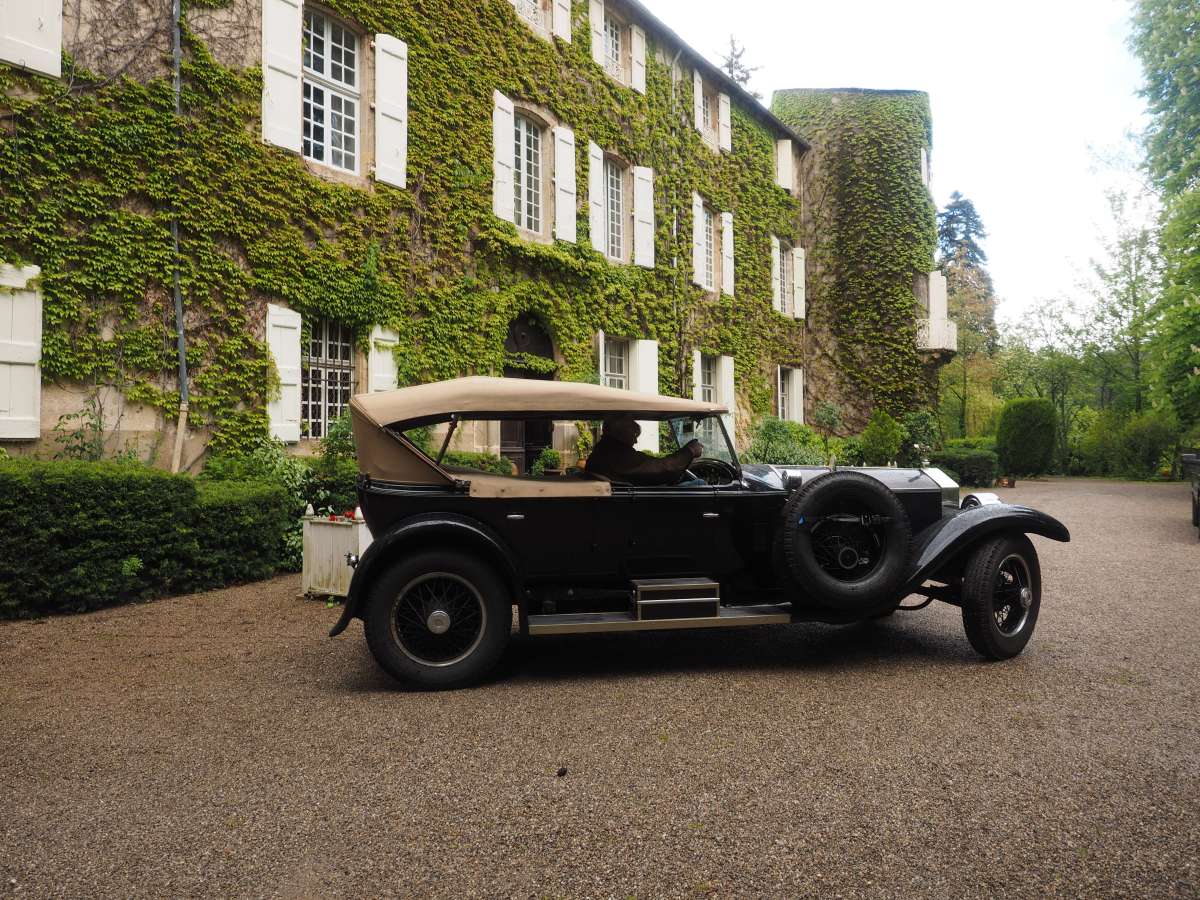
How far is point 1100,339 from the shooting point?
32031 mm

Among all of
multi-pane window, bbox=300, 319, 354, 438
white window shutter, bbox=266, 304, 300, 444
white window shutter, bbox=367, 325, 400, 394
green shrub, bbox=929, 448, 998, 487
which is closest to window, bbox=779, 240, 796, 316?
green shrub, bbox=929, 448, 998, 487

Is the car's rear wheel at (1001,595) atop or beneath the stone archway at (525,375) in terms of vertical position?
beneath

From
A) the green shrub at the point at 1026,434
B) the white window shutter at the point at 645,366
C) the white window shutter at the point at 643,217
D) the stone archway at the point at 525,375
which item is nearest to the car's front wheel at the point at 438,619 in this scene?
the stone archway at the point at 525,375

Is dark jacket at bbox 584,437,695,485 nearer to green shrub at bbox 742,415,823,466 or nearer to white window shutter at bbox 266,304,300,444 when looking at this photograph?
white window shutter at bbox 266,304,300,444

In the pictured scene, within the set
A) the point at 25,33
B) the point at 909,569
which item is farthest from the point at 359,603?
the point at 25,33

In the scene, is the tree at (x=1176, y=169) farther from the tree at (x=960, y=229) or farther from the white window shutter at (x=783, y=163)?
the tree at (x=960, y=229)

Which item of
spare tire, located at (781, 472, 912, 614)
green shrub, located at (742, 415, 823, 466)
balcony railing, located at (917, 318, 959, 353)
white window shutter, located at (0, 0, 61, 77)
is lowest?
spare tire, located at (781, 472, 912, 614)

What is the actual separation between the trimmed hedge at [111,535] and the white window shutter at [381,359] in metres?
2.92

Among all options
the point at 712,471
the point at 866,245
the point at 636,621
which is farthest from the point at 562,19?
the point at 636,621

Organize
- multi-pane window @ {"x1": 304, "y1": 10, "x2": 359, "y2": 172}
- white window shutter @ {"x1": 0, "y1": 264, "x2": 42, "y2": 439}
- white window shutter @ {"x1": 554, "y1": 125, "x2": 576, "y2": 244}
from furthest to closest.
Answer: white window shutter @ {"x1": 554, "y1": 125, "x2": 576, "y2": 244}
multi-pane window @ {"x1": 304, "y1": 10, "x2": 359, "y2": 172}
white window shutter @ {"x1": 0, "y1": 264, "x2": 42, "y2": 439}

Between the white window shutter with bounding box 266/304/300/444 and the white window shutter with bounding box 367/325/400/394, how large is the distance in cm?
105

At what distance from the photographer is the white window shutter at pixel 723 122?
59.8 ft

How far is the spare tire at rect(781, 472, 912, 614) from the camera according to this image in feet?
15.2

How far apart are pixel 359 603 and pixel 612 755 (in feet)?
5.60
